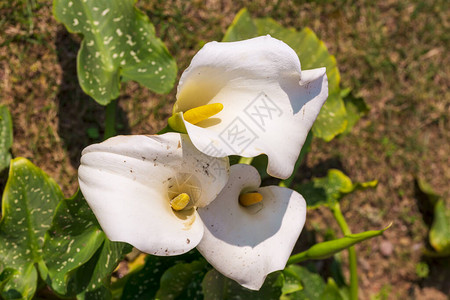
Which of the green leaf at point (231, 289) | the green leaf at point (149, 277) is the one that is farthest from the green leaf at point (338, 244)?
the green leaf at point (149, 277)

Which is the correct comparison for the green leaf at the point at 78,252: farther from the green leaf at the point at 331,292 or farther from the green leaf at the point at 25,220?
the green leaf at the point at 331,292

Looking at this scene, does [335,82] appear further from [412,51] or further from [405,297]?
[405,297]

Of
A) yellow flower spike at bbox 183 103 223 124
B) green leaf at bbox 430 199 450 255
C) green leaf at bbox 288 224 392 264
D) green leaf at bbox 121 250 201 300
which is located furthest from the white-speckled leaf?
green leaf at bbox 430 199 450 255

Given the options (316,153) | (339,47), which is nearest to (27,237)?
(316,153)

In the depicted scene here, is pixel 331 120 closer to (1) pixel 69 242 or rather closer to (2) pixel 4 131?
(1) pixel 69 242

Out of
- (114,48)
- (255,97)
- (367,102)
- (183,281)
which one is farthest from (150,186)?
(367,102)
